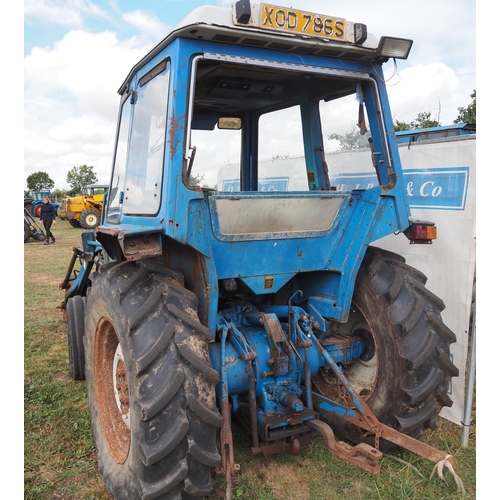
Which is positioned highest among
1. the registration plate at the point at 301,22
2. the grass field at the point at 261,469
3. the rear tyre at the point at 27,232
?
the registration plate at the point at 301,22

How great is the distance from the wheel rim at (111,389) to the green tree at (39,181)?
7080 cm

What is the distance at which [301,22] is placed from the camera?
104 inches

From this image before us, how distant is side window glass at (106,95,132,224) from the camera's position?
3463mm

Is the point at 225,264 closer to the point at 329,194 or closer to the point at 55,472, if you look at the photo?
the point at 329,194

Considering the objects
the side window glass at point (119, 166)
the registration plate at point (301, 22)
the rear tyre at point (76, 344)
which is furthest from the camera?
the rear tyre at point (76, 344)

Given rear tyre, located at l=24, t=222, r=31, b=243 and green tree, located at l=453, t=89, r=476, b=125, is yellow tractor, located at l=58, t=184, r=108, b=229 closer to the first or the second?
rear tyre, located at l=24, t=222, r=31, b=243

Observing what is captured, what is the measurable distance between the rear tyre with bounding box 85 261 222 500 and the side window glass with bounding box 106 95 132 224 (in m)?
1.04

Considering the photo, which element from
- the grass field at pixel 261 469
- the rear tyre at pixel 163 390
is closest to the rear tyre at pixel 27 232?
the grass field at pixel 261 469

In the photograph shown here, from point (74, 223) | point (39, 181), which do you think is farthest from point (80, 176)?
point (74, 223)

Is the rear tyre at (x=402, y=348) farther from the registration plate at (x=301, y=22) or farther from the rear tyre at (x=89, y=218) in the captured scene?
the rear tyre at (x=89, y=218)

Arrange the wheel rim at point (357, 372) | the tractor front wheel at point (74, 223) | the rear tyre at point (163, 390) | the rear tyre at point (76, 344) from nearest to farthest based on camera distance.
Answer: the rear tyre at point (163, 390)
the wheel rim at point (357, 372)
the rear tyre at point (76, 344)
the tractor front wheel at point (74, 223)

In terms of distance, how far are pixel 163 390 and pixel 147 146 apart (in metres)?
1.61

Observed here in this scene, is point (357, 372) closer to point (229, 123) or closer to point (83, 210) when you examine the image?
point (229, 123)

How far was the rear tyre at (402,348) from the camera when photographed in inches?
117
